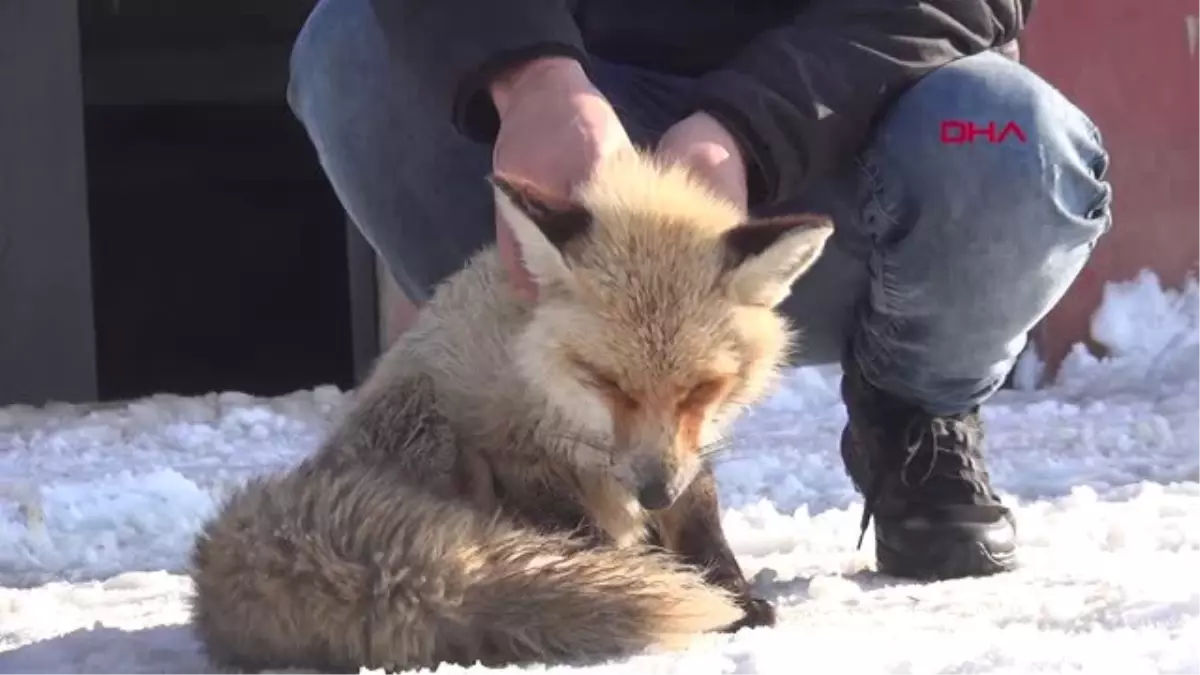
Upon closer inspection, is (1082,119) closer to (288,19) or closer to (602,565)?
(602,565)

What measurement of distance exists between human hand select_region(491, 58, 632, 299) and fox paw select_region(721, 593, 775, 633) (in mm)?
398

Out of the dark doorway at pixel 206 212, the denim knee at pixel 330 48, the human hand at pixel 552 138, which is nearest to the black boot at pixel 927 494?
the human hand at pixel 552 138

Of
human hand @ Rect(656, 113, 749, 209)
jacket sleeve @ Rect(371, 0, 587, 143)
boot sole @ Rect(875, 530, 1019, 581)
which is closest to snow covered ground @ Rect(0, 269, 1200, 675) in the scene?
boot sole @ Rect(875, 530, 1019, 581)

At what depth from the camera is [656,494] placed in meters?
1.46

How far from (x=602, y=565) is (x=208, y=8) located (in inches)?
223

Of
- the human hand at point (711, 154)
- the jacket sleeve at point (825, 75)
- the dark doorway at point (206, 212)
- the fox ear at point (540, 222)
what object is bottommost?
the dark doorway at point (206, 212)

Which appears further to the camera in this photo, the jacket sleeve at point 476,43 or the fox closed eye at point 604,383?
the jacket sleeve at point 476,43

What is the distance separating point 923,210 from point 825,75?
8.1 inches

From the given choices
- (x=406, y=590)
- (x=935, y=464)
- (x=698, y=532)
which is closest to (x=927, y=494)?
(x=935, y=464)

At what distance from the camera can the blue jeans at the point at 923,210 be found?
1.85m

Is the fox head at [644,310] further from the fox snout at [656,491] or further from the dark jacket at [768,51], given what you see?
the dark jacket at [768,51]

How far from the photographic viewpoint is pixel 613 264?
5.00 ft

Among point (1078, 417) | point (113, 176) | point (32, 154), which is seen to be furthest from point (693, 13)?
point (113, 176)

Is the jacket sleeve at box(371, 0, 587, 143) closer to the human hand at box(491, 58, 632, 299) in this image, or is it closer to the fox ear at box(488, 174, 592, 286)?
the human hand at box(491, 58, 632, 299)
